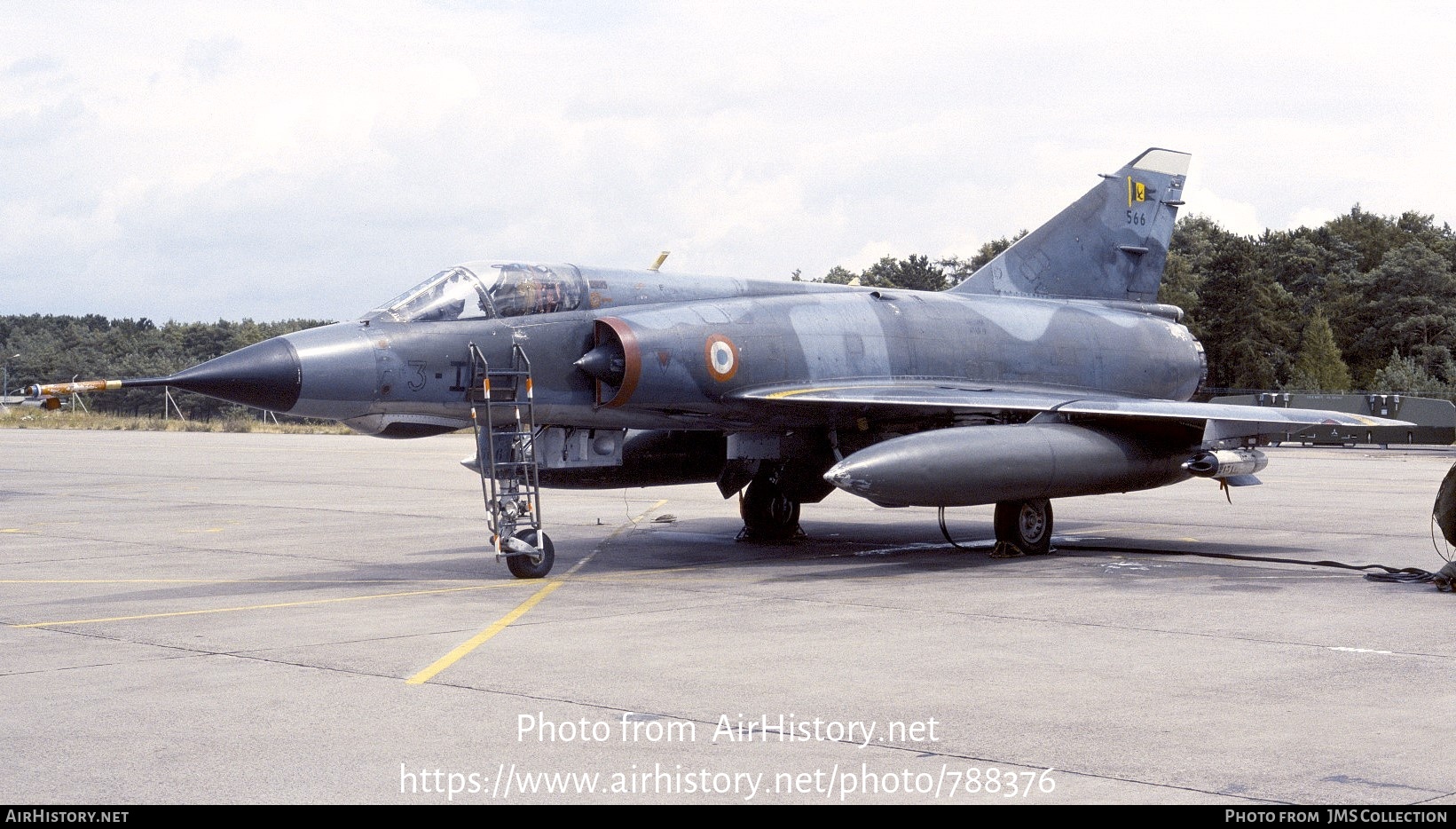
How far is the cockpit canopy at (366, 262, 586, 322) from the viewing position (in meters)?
13.1

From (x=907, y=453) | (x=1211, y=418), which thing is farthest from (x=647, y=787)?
(x=1211, y=418)

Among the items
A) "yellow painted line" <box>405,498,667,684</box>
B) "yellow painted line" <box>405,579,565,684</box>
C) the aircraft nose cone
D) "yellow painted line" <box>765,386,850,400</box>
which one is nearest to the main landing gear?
"yellow painted line" <box>765,386,850,400</box>

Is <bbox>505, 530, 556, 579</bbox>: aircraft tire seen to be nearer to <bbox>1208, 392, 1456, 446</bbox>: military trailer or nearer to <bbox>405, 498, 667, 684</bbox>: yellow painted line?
<bbox>405, 498, 667, 684</bbox>: yellow painted line

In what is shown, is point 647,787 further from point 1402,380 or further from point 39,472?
point 1402,380

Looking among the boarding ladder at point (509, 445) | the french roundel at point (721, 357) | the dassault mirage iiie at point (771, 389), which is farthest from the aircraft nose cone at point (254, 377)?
the french roundel at point (721, 357)

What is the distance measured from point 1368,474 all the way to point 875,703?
25.9 m

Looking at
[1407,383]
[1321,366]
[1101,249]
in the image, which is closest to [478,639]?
[1101,249]

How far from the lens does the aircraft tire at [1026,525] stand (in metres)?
15.1

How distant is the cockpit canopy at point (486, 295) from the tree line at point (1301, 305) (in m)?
51.6

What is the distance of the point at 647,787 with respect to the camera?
5.63 meters

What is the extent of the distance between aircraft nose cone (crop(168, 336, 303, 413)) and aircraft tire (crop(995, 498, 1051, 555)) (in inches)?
287

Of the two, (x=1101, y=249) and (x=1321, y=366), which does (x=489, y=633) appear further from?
(x=1321, y=366)

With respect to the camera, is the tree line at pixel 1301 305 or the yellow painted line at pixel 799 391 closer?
the yellow painted line at pixel 799 391

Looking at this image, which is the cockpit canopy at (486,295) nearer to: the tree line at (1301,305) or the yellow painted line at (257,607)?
the yellow painted line at (257,607)
